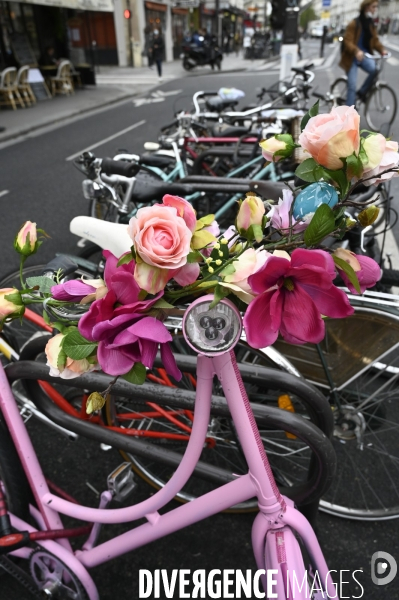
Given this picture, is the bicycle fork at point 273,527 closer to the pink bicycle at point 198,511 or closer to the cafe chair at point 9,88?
the pink bicycle at point 198,511

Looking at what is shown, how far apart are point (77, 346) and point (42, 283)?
0.19m

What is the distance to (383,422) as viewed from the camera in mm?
2074

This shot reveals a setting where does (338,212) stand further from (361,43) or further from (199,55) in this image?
(199,55)

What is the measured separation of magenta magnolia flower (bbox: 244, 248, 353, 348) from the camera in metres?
0.70

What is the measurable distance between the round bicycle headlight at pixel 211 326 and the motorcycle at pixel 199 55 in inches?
988

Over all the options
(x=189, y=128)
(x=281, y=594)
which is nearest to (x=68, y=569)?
(x=281, y=594)

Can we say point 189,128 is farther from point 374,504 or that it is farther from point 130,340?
point 130,340

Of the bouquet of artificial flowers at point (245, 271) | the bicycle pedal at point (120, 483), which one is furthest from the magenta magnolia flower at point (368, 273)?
the bicycle pedal at point (120, 483)

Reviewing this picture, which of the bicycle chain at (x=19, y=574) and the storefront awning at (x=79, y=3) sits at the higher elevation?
the storefront awning at (x=79, y=3)

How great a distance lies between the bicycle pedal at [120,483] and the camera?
1.55m

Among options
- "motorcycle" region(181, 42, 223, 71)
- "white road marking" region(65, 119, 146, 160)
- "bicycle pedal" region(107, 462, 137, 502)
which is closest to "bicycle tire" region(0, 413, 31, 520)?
"bicycle pedal" region(107, 462, 137, 502)

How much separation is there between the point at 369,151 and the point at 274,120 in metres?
3.99

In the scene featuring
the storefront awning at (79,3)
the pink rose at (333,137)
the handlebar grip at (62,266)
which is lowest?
the handlebar grip at (62,266)

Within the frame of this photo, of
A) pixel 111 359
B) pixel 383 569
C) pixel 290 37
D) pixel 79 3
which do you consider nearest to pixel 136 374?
pixel 111 359
